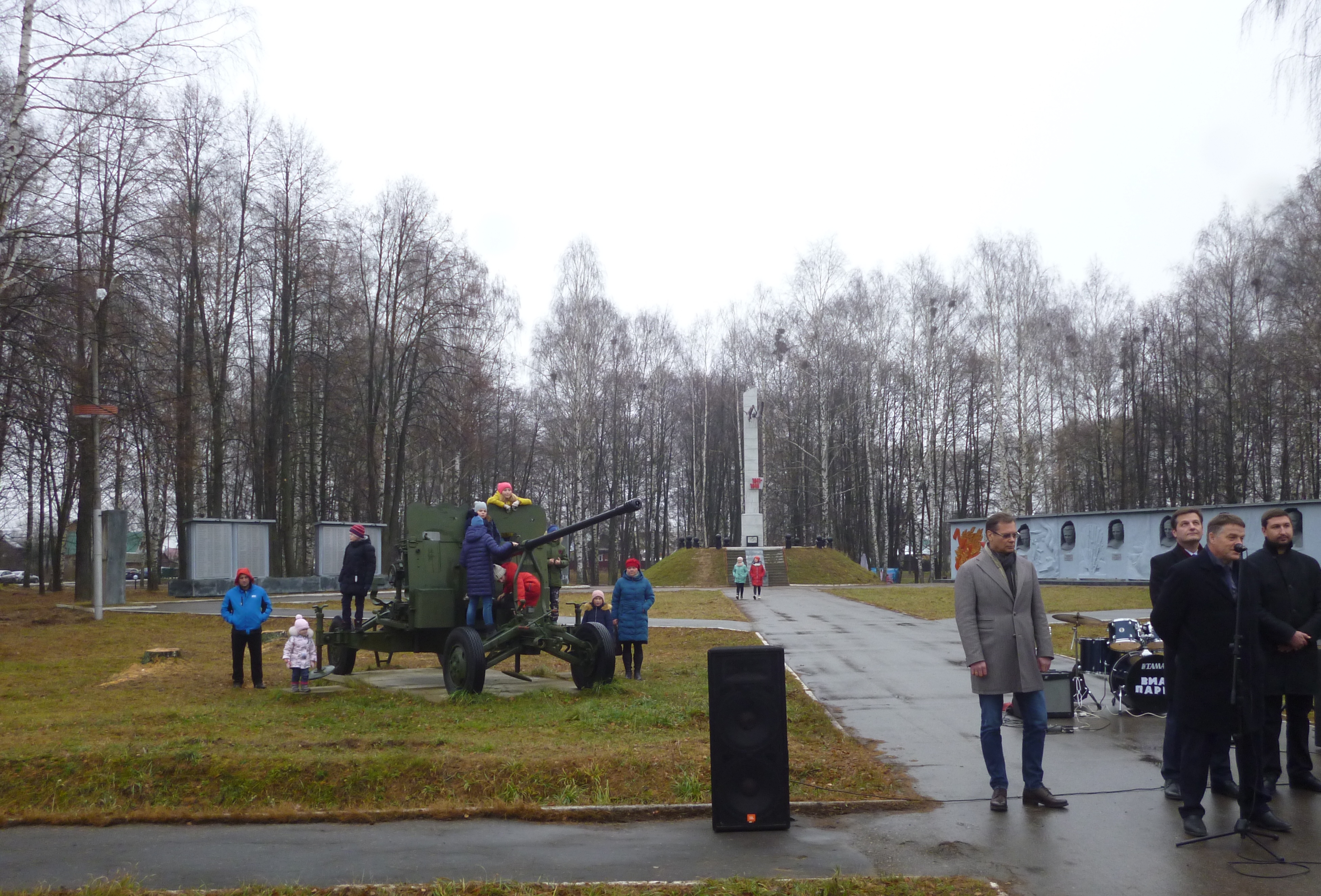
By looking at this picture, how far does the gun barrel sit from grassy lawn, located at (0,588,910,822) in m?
1.73

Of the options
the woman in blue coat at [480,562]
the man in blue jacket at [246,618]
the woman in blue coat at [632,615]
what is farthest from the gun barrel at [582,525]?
the man in blue jacket at [246,618]

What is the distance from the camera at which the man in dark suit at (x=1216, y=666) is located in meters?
6.02

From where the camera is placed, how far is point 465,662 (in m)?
11.9

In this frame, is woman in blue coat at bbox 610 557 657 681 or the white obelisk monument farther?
the white obelisk monument

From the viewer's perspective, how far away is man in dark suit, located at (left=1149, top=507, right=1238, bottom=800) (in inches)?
262

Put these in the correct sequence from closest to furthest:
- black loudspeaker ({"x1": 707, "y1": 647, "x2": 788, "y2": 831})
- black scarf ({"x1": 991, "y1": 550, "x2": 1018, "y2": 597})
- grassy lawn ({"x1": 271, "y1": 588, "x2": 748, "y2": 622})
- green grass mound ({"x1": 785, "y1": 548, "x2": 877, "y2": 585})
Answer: black loudspeaker ({"x1": 707, "y1": 647, "x2": 788, "y2": 831}), black scarf ({"x1": 991, "y1": 550, "x2": 1018, "y2": 597}), grassy lawn ({"x1": 271, "y1": 588, "x2": 748, "y2": 622}), green grass mound ({"x1": 785, "y1": 548, "x2": 877, "y2": 585})

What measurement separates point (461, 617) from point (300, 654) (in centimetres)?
198

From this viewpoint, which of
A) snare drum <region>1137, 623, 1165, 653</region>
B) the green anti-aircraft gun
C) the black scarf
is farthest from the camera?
the green anti-aircraft gun

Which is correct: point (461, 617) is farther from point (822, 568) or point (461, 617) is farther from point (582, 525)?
point (822, 568)

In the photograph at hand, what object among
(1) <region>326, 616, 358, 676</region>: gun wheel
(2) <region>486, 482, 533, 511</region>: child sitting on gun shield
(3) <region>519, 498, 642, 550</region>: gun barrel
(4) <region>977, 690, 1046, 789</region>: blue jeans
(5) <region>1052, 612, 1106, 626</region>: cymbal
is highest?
(2) <region>486, 482, 533, 511</region>: child sitting on gun shield

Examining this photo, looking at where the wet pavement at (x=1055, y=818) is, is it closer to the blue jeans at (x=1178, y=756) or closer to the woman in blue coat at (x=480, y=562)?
the blue jeans at (x=1178, y=756)

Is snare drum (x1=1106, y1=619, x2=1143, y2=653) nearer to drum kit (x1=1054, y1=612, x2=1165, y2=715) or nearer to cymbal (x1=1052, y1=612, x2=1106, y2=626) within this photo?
drum kit (x1=1054, y1=612, x2=1165, y2=715)

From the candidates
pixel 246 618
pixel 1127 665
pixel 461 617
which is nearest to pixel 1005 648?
pixel 1127 665

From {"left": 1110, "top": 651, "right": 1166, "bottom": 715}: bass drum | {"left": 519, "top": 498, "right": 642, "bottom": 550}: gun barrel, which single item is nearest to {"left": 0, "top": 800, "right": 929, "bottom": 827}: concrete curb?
{"left": 1110, "top": 651, "right": 1166, "bottom": 715}: bass drum
